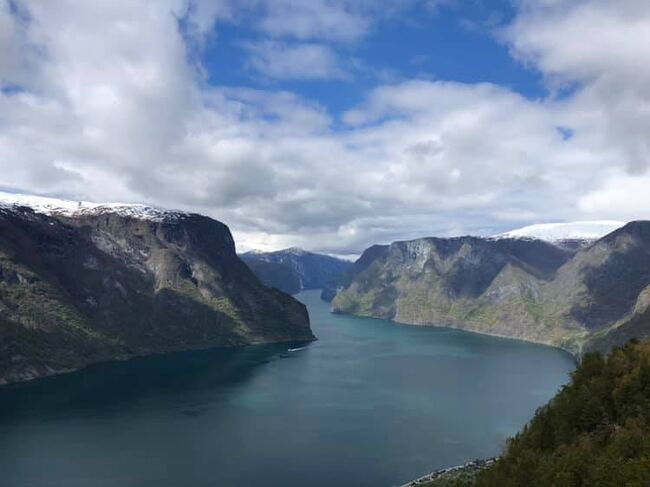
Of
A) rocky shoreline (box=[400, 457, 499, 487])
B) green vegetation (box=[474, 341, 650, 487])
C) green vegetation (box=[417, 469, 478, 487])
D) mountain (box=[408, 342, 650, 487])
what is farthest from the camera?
rocky shoreline (box=[400, 457, 499, 487])

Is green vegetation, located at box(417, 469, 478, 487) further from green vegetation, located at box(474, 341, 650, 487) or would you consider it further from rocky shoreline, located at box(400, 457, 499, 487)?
green vegetation, located at box(474, 341, 650, 487)

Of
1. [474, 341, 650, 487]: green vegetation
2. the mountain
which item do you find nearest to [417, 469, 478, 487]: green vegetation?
the mountain

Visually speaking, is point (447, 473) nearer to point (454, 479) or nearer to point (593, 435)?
point (454, 479)

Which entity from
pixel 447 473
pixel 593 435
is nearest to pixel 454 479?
pixel 447 473

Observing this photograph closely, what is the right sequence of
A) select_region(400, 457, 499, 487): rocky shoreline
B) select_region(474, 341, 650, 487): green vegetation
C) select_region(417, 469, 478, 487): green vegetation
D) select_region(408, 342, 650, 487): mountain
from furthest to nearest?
select_region(400, 457, 499, 487): rocky shoreline < select_region(417, 469, 478, 487): green vegetation < select_region(408, 342, 650, 487): mountain < select_region(474, 341, 650, 487): green vegetation

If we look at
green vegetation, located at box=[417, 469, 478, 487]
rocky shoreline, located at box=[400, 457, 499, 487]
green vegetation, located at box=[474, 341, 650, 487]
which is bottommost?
rocky shoreline, located at box=[400, 457, 499, 487]

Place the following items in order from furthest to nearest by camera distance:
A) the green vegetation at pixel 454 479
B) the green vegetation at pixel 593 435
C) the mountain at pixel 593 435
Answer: the green vegetation at pixel 454 479 < the mountain at pixel 593 435 < the green vegetation at pixel 593 435

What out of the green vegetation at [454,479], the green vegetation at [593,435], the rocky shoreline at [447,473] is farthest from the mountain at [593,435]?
the rocky shoreline at [447,473]

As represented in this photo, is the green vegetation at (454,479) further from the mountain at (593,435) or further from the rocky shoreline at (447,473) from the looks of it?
the mountain at (593,435)

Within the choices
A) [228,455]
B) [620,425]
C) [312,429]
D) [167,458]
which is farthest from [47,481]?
[620,425]
